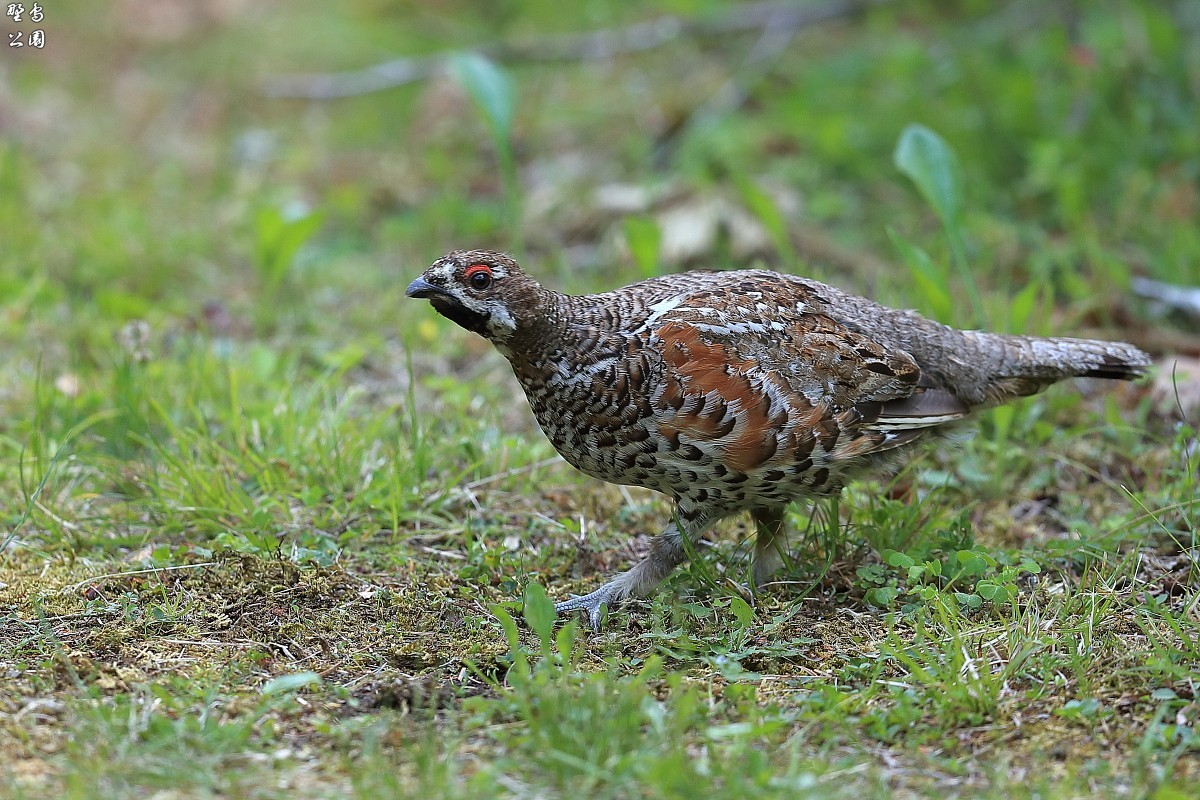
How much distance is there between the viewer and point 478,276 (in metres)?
4.00

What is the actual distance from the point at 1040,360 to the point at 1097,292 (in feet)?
6.77

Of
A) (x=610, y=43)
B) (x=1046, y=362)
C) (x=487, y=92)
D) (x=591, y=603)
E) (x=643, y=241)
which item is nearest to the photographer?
(x=591, y=603)

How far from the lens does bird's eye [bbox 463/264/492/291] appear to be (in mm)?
3996

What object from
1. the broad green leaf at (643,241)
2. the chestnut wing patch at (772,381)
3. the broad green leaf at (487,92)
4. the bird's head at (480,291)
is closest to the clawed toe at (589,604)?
the chestnut wing patch at (772,381)

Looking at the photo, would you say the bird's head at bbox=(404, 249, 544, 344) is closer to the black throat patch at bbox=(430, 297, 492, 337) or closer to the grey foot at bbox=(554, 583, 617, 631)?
the black throat patch at bbox=(430, 297, 492, 337)

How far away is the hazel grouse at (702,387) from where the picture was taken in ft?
13.1

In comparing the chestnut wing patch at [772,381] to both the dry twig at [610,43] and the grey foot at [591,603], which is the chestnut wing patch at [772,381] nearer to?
the grey foot at [591,603]

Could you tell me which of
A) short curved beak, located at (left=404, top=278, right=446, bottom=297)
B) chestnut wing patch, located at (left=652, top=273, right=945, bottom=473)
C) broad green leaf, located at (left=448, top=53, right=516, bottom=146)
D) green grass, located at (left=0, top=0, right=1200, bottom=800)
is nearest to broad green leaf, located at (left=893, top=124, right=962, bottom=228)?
green grass, located at (left=0, top=0, right=1200, bottom=800)

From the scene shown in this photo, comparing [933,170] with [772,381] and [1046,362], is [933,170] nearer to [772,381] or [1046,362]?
[1046,362]

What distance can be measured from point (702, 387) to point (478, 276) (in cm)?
82

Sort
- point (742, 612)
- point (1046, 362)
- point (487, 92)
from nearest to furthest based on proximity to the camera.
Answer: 1. point (742, 612)
2. point (1046, 362)
3. point (487, 92)

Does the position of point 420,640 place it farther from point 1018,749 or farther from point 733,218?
point 733,218

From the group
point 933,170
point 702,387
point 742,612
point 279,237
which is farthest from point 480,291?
point 279,237

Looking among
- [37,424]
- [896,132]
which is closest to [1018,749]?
[37,424]
